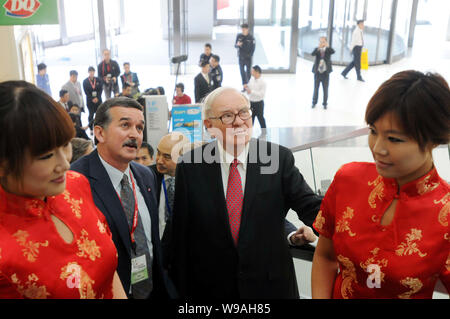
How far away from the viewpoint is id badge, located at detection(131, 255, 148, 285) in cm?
225

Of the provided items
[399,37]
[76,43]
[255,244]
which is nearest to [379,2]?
[399,37]

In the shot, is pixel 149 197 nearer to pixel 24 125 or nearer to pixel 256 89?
pixel 24 125

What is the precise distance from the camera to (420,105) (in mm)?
1318

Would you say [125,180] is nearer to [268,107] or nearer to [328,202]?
[328,202]

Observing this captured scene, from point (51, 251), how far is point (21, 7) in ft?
18.5

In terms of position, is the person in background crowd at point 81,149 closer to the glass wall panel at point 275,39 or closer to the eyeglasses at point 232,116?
the eyeglasses at point 232,116

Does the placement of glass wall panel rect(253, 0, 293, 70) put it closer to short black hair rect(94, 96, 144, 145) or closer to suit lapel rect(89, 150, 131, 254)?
short black hair rect(94, 96, 144, 145)

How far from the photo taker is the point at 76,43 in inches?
823

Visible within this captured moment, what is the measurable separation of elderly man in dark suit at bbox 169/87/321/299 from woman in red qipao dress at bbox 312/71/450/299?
53 centimetres

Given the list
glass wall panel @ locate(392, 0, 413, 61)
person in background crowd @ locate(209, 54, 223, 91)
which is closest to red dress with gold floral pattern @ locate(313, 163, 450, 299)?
person in background crowd @ locate(209, 54, 223, 91)

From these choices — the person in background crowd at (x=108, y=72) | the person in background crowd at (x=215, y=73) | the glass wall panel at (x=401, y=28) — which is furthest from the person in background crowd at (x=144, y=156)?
the glass wall panel at (x=401, y=28)

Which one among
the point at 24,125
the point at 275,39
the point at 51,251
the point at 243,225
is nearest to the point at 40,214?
the point at 51,251

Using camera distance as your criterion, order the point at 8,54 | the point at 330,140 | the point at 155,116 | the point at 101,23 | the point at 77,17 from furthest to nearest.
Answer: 1. the point at 77,17
2. the point at 101,23
3. the point at 8,54
4. the point at 155,116
5. the point at 330,140

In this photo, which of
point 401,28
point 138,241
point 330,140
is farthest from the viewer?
point 401,28
